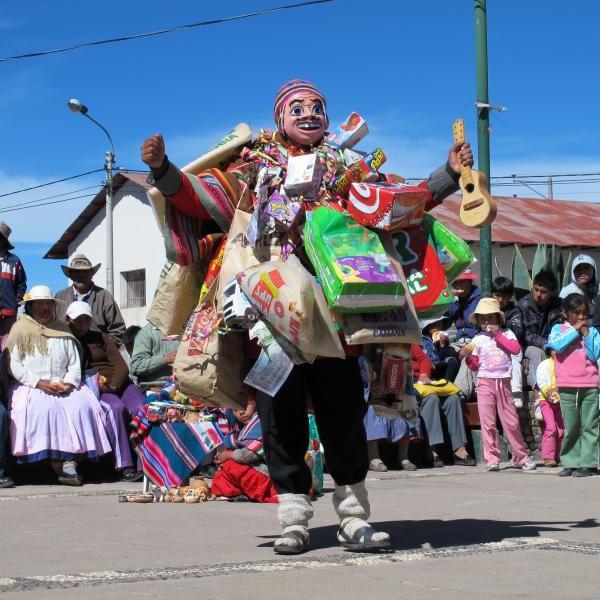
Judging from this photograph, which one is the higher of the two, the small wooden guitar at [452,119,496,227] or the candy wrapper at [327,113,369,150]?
the candy wrapper at [327,113,369,150]

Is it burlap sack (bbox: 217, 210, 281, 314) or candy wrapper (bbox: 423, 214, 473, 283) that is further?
candy wrapper (bbox: 423, 214, 473, 283)

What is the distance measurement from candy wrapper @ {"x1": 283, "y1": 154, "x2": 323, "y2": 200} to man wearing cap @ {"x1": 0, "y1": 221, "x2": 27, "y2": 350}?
6408mm

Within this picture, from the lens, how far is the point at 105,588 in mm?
4184

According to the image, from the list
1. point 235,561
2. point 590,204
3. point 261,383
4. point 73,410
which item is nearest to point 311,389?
point 261,383

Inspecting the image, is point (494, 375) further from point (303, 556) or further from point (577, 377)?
point (303, 556)

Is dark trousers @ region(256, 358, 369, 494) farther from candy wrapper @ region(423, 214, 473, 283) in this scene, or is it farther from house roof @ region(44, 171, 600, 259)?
house roof @ region(44, 171, 600, 259)

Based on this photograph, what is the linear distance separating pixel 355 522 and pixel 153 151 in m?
1.92

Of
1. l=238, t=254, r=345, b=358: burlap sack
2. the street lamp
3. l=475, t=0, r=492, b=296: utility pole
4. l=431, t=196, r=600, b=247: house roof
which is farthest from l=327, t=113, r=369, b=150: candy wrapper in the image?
the street lamp

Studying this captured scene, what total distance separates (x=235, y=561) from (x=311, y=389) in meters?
0.90

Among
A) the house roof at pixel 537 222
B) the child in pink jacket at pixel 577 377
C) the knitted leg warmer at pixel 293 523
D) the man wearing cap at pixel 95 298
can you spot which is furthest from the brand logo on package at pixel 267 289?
the house roof at pixel 537 222

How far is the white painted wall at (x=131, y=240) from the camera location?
37625mm

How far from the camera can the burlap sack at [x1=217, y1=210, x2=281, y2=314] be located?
205 inches

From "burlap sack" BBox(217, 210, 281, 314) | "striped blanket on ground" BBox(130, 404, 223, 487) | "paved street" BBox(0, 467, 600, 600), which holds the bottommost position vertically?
"paved street" BBox(0, 467, 600, 600)

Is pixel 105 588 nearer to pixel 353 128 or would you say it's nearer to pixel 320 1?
pixel 353 128
